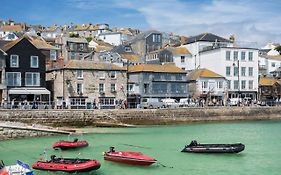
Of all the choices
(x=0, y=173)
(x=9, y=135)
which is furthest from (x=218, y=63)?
(x=0, y=173)

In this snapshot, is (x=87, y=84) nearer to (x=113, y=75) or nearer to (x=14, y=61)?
(x=113, y=75)

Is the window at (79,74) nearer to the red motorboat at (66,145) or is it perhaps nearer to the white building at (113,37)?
the red motorboat at (66,145)

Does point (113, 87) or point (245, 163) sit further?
point (113, 87)

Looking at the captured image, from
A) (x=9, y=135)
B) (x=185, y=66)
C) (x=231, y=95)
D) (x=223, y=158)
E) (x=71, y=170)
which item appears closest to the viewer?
(x=71, y=170)

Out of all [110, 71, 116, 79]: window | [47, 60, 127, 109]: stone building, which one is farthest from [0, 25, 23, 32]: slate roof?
[110, 71, 116, 79]: window

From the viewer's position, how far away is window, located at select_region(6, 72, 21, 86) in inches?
2174

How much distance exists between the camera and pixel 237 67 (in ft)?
255

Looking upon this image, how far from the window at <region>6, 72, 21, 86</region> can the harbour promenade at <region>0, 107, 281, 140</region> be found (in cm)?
831

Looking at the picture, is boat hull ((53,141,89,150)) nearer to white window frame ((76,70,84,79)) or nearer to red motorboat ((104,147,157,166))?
red motorboat ((104,147,157,166))

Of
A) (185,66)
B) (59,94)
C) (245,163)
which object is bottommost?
(245,163)

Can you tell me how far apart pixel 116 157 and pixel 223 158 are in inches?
303

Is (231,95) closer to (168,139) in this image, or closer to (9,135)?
(168,139)

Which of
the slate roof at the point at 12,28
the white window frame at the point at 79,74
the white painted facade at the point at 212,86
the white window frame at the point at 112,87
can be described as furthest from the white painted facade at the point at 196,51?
the slate roof at the point at 12,28

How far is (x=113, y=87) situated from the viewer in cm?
6309
